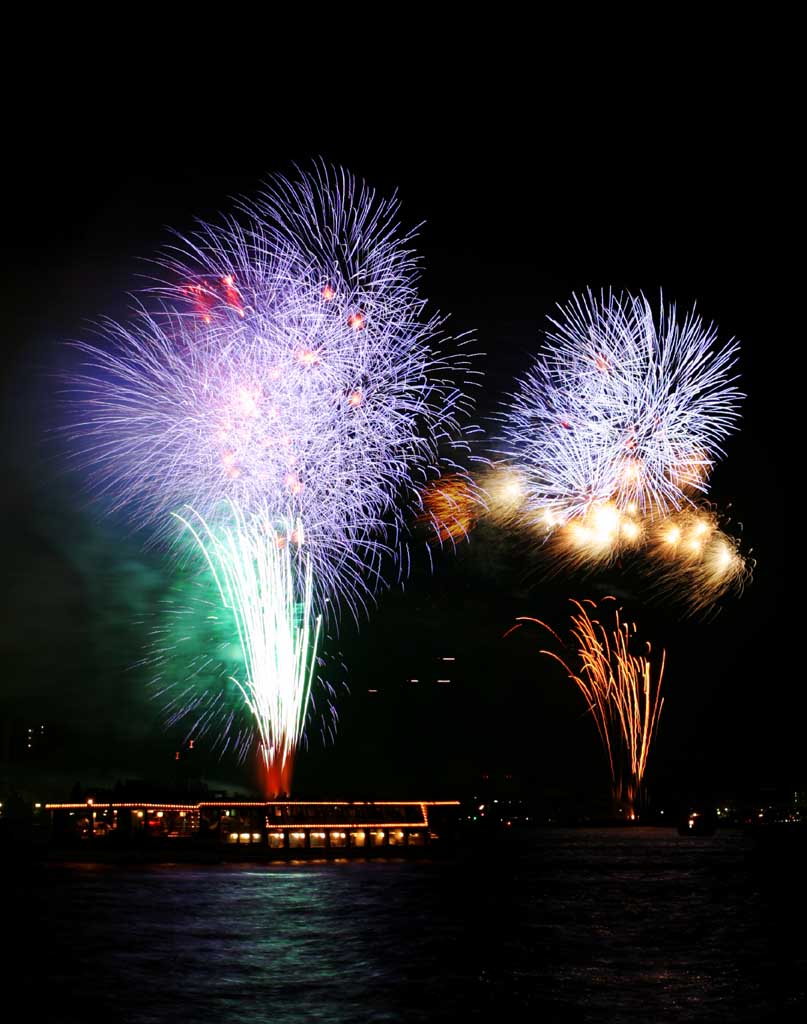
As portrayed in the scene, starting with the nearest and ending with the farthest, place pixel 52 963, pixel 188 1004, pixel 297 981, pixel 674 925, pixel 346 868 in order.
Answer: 1. pixel 188 1004
2. pixel 297 981
3. pixel 52 963
4. pixel 674 925
5. pixel 346 868

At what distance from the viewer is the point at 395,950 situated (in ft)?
91.9

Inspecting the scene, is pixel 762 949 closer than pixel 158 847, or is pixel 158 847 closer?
pixel 762 949

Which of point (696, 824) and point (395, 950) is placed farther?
point (696, 824)

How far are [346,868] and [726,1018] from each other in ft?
166

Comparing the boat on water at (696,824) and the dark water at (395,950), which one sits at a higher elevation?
the dark water at (395,950)

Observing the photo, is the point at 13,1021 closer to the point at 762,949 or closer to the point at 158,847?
the point at 762,949

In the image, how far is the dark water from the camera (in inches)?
760

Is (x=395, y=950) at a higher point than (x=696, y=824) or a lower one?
higher

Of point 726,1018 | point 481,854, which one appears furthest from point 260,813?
point 726,1018

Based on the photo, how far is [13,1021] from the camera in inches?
696

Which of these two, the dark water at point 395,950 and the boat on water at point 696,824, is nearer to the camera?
the dark water at point 395,950

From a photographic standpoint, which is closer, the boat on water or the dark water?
the dark water

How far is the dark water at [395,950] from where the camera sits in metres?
19.3

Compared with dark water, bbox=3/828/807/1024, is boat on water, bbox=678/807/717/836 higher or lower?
lower
